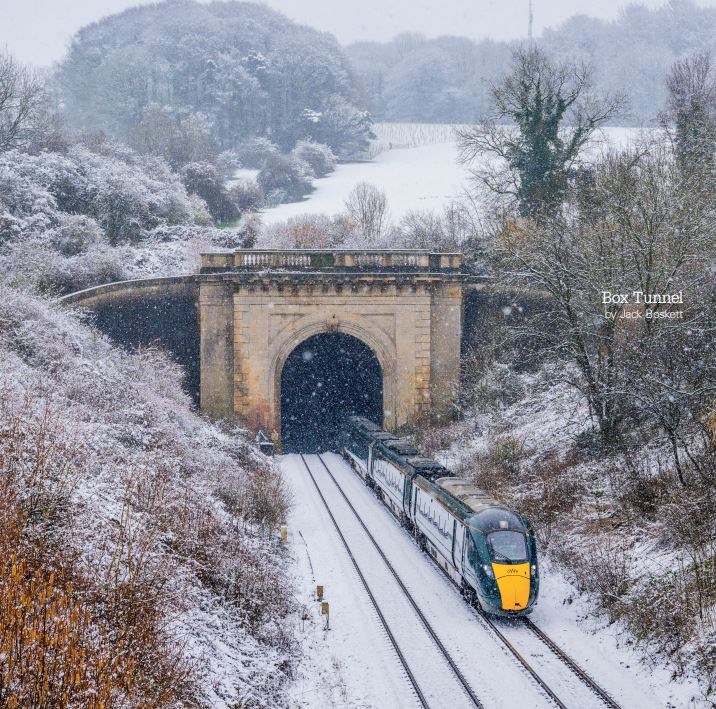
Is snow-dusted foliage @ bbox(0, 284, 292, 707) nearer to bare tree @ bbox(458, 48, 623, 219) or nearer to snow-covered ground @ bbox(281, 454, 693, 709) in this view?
snow-covered ground @ bbox(281, 454, 693, 709)

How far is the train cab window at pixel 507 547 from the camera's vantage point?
1461 centimetres

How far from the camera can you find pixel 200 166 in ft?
159

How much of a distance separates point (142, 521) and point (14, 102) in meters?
38.1

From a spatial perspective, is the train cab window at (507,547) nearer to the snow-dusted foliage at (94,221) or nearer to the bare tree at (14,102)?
the snow-dusted foliage at (94,221)

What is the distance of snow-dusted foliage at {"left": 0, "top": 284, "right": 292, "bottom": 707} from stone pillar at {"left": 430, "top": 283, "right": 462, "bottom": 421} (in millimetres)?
9802

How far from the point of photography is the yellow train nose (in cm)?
1447

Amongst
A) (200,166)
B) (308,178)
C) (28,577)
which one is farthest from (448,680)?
(308,178)

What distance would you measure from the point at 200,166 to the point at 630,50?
6840 cm

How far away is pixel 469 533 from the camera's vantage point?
15.2 metres

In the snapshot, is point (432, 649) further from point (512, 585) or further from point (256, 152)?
point (256, 152)

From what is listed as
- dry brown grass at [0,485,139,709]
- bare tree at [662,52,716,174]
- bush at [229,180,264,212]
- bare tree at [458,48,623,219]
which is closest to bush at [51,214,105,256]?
bush at [229,180,264,212]

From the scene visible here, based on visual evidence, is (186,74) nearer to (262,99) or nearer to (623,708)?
(262,99)

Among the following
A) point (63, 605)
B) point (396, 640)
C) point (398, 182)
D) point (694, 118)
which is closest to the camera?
point (63, 605)

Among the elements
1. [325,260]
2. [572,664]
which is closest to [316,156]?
[325,260]
